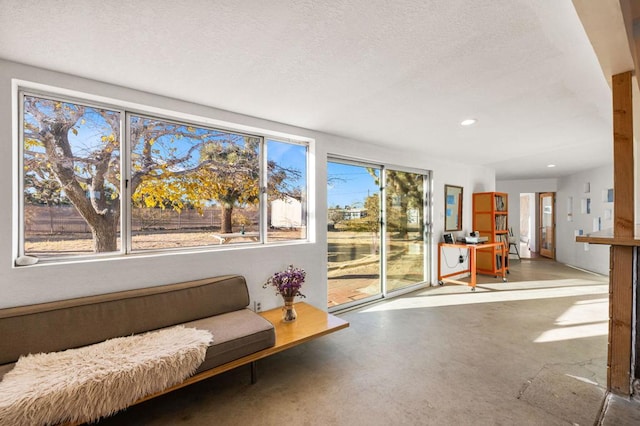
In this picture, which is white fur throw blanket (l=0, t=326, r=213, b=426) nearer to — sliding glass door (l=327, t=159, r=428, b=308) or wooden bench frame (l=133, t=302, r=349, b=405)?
wooden bench frame (l=133, t=302, r=349, b=405)

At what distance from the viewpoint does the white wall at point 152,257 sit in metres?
1.81

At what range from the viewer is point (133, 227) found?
236cm

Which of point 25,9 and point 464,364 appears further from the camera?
point 464,364

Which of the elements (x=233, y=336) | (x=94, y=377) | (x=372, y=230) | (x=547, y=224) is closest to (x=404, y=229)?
(x=372, y=230)

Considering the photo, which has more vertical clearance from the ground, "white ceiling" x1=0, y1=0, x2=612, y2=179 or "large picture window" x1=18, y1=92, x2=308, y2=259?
"white ceiling" x1=0, y1=0, x2=612, y2=179

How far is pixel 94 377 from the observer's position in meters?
1.46

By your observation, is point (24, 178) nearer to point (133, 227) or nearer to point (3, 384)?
point (133, 227)

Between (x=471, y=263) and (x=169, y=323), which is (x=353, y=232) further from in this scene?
(x=169, y=323)

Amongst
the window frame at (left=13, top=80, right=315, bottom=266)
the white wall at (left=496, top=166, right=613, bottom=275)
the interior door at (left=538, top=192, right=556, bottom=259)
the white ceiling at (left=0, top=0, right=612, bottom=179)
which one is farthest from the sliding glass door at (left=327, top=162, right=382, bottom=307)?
the interior door at (left=538, top=192, right=556, bottom=259)

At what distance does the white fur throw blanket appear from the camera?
1312mm

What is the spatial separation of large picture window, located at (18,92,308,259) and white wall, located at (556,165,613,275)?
6.67 meters

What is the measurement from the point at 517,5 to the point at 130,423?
3.14 meters

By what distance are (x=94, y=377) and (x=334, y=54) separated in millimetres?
2249

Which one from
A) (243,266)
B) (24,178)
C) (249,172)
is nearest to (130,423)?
(243,266)
